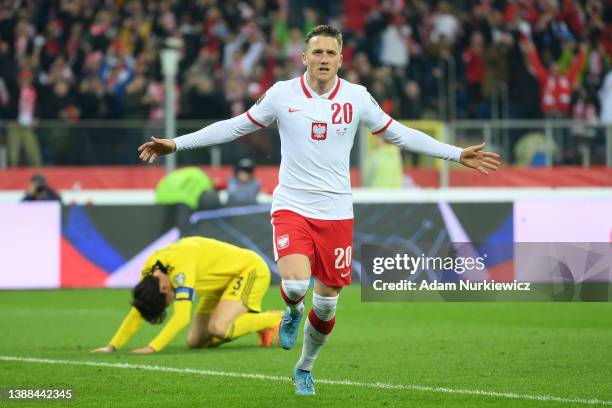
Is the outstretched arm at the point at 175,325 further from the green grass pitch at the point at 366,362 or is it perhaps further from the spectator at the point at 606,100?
the spectator at the point at 606,100

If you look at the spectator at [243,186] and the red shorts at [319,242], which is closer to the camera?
the red shorts at [319,242]

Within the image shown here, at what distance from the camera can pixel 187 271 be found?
11.6 m

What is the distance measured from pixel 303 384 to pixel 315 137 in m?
1.71

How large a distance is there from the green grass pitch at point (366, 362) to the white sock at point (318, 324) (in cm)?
33

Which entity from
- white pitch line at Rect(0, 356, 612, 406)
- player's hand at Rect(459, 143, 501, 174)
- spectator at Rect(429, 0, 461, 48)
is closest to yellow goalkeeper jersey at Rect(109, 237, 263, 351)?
white pitch line at Rect(0, 356, 612, 406)

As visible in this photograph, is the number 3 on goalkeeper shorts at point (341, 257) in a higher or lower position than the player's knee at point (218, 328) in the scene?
higher

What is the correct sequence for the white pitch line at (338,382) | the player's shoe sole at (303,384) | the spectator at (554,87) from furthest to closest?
A: the spectator at (554,87)
the player's shoe sole at (303,384)
the white pitch line at (338,382)

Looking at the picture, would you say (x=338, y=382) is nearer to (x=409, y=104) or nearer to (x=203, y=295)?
(x=203, y=295)

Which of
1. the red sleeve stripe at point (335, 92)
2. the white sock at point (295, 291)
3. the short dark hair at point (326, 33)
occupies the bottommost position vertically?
the white sock at point (295, 291)

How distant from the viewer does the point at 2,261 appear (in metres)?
19.0

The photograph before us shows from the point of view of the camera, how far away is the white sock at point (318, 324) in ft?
29.1

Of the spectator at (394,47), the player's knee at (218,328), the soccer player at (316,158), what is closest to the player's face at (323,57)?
the soccer player at (316,158)

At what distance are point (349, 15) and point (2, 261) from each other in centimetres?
1037

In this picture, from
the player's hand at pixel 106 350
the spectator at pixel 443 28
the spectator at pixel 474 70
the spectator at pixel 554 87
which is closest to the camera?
the player's hand at pixel 106 350
